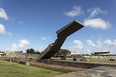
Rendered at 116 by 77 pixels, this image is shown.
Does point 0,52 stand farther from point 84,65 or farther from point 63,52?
point 84,65

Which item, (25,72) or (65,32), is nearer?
(25,72)

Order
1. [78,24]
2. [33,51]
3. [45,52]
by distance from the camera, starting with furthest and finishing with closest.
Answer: [33,51], [45,52], [78,24]

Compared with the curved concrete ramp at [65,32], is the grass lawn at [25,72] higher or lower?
lower

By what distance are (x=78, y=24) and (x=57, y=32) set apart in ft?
16.3

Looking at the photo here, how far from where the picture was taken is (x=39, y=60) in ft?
72.1

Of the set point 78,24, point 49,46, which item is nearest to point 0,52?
point 49,46

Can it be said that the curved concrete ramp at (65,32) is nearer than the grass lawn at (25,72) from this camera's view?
No

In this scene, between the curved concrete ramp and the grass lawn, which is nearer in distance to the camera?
the grass lawn

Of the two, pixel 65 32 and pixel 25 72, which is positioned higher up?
pixel 65 32

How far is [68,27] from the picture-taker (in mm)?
15336

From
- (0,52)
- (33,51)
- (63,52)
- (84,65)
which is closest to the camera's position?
(84,65)

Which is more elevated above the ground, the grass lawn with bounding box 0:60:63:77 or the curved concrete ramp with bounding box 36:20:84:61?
the curved concrete ramp with bounding box 36:20:84:61

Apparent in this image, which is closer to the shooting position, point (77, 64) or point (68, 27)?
point (77, 64)

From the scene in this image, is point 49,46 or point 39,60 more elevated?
point 49,46
